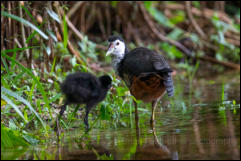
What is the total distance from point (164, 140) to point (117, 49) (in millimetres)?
2043

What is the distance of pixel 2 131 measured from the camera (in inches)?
125

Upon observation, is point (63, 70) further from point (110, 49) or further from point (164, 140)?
point (164, 140)

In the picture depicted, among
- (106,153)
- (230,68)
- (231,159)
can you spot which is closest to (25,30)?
(106,153)

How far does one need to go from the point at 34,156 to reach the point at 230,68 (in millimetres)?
8318

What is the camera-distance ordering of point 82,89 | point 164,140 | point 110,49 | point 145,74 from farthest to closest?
point 110,49 < point 145,74 < point 82,89 < point 164,140

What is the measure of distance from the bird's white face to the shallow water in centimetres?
74

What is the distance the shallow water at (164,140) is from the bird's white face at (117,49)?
2.42ft

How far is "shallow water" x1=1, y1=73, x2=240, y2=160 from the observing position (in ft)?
9.33

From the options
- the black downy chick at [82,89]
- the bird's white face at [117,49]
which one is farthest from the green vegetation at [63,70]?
the bird's white face at [117,49]

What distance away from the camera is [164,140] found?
3350 millimetres

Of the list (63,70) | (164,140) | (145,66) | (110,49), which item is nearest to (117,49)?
(110,49)

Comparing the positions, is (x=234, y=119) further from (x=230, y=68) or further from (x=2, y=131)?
(x=230, y=68)

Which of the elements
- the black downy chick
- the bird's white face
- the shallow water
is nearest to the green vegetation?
the shallow water

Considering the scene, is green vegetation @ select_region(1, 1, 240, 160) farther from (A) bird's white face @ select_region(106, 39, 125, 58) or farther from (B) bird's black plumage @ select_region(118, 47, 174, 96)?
(A) bird's white face @ select_region(106, 39, 125, 58)
